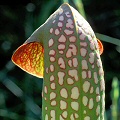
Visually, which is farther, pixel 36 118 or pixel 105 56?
pixel 105 56

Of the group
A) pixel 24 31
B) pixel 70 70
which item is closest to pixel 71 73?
pixel 70 70

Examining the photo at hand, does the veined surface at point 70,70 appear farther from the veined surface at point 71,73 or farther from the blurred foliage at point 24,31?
the blurred foliage at point 24,31

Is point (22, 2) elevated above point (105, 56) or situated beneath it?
elevated above

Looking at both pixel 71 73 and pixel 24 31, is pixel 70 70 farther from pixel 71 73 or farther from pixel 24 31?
pixel 24 31

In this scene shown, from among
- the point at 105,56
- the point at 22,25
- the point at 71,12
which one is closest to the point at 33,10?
the point at 22,25

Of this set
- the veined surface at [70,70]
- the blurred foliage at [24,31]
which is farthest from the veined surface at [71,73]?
the blurred foliage at [24,31]

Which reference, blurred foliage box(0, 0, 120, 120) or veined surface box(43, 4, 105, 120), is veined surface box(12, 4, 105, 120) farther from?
blurred foliage box(0, 0, 120, 120)

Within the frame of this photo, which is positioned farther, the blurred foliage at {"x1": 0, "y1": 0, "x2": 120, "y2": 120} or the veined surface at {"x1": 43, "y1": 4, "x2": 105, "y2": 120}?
the blurred foliage at {"x1": 0, "y1": 0, "x2": 120, "y2": 120}

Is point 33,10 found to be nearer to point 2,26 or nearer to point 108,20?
point 2,26

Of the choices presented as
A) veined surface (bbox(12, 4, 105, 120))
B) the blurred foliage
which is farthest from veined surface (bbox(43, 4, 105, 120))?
the blurred foliage
